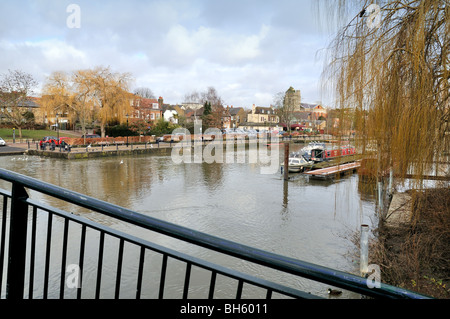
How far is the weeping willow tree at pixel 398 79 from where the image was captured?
13.4ft

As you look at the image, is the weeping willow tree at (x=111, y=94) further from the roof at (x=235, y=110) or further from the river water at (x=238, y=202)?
the roof at (x=235, y=110)

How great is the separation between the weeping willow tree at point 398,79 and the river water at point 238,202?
3.44ft

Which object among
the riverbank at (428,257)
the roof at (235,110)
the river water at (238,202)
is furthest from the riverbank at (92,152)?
the roof at (235,110)

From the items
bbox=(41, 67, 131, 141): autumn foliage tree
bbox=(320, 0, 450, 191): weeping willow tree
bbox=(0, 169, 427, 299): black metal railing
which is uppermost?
bbox=(41, 67, 131, 141): autumn foliage tree

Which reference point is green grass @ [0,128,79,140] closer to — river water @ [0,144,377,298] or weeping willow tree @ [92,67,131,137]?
weeping willow tree @ [92,67,131,137]

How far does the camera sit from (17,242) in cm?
174

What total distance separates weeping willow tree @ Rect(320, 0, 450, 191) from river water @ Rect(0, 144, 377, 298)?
1.05m

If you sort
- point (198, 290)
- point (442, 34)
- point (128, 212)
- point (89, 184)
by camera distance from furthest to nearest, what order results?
1. point (89, 184)
2. point (198, 290)
3. point (442, 34)
4. point (128, 212)

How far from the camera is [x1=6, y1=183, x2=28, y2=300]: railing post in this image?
67.3 inches

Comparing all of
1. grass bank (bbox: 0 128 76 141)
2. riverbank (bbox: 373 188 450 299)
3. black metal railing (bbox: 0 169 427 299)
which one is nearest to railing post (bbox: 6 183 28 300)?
black metal railing (bbox: 0 169 427 299)

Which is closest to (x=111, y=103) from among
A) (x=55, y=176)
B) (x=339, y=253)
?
(x=55, y=176)

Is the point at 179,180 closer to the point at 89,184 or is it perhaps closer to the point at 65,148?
the point at 89,184
